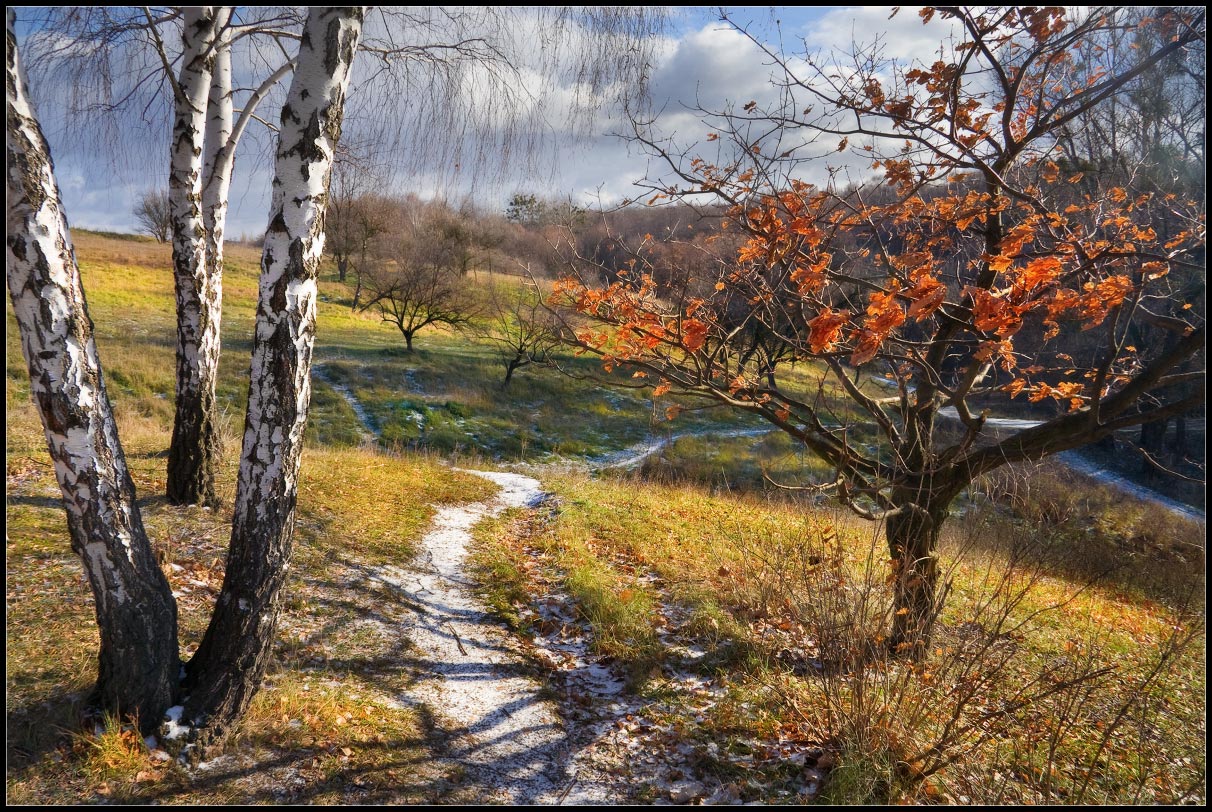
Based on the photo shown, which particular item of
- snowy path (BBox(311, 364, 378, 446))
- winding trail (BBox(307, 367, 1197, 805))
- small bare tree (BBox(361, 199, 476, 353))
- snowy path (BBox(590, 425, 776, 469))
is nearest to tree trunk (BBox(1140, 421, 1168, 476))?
snowy path (BBox(590, 425, 776, 469))

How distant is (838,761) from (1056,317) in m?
3.43

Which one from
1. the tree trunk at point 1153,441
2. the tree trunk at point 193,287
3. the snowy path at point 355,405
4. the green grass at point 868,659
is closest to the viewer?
the green grass at point 868,659

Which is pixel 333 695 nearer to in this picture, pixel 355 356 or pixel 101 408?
pixel 101 408

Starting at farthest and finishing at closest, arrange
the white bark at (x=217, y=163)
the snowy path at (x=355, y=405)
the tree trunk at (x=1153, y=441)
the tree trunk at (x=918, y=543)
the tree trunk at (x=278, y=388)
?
the tree trunk at (x=1153, y=441) → the snowy path at (x=355, y=405) → the white bark at (x=217, y=163) → the tree trunk at (x=918, y=543) → the tree trunk at (x=278, y=388)

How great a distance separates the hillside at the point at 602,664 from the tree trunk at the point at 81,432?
336mm

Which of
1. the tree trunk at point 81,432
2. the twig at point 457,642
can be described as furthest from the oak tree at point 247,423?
the twig at point 457,642


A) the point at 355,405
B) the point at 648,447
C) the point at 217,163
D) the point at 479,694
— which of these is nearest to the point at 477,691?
the point at 479,694

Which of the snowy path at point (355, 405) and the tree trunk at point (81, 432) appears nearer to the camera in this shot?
the tree trunk at point (81, 432)

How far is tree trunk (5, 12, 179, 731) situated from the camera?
8.39 feet

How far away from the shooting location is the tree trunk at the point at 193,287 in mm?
5238

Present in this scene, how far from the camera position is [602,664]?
4.90 metres

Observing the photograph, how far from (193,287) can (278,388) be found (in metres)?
3.40

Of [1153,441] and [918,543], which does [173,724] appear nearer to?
[918,543]

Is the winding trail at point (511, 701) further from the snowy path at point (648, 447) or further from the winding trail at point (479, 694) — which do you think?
the snowy path at point (648, 447)
